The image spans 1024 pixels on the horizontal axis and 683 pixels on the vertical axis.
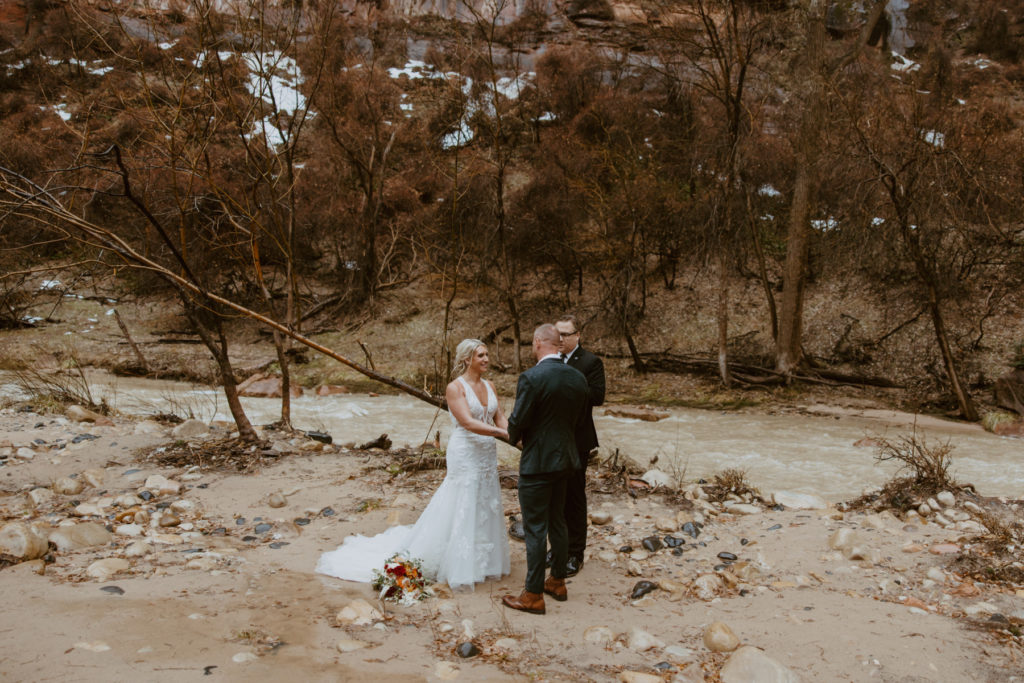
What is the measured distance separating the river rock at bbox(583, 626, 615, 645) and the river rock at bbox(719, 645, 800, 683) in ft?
2.10

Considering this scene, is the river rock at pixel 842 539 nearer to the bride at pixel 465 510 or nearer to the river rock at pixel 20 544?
the bride at pixel 465 510

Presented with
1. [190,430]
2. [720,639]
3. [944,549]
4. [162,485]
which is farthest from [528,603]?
[190,430]

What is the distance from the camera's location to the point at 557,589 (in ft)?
13.5

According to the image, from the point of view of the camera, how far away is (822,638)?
3.52 m

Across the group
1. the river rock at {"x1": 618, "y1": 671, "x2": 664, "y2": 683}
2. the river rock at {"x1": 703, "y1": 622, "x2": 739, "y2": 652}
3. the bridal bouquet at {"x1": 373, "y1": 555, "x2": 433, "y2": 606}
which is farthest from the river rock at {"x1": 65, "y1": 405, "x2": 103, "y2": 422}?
the river rock at {"x1": 703, "y1": 622, "x2": 739, "y2": 652}

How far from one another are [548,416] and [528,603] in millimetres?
1128

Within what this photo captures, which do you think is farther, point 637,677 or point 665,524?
point 665,524

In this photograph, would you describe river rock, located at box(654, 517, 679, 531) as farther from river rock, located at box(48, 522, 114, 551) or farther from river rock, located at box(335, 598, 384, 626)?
river rock, located at box(48, 522, 114, 551)

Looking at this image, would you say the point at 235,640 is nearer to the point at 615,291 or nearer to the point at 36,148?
the point at 615,291

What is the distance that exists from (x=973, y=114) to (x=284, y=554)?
630 inches

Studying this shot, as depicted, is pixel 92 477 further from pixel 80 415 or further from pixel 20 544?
pixel 80 415

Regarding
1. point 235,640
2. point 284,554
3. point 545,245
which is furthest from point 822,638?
point 545,245

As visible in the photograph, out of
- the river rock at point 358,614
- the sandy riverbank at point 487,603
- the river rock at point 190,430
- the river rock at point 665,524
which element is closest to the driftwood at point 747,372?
the sandy riverbank at point 487,603

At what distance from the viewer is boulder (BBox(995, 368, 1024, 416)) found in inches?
458
